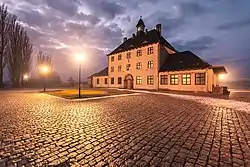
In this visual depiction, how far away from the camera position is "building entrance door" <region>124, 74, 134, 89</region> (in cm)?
3209

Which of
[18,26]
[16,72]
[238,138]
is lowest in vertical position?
[238,138]

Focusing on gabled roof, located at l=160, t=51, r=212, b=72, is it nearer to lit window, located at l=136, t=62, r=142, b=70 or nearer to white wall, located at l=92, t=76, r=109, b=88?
lit window, located at l=136, t=62, r=142, b=70

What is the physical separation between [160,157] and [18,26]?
44.5m

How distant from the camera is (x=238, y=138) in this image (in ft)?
13.8

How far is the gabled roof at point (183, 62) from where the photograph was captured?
22.8m

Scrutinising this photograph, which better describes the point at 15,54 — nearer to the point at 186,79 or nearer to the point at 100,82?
the point at 100,82

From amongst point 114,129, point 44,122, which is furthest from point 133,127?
point 44,122

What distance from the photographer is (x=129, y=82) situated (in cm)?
3262

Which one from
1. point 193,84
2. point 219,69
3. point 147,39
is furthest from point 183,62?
point 147,39

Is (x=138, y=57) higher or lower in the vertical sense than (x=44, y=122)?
higher

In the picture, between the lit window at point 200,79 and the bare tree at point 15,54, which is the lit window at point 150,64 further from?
the bare tree at point 15,54

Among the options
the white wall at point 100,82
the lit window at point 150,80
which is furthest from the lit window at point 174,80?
the white wall at point 100,82

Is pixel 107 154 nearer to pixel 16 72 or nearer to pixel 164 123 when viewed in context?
pixel 164 123

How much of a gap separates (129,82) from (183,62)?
12384mm
